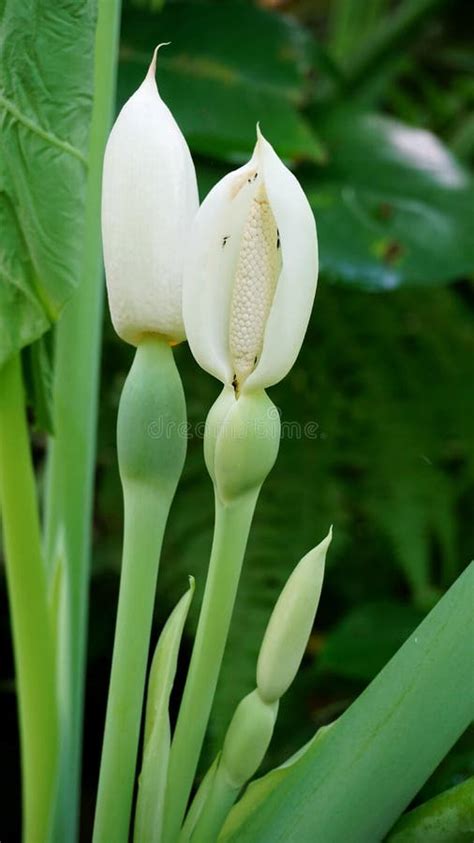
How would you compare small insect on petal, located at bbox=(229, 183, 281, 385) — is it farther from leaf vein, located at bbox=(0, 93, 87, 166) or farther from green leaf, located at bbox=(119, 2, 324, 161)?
green leaf, located at bbox=(119, 2, 324, 161)

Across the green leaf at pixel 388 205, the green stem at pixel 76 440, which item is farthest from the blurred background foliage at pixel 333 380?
the green stem at pixel 76 440

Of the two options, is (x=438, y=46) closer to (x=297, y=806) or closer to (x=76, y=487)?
(x=76, y=487)

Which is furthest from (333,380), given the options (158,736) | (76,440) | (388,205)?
(158,736)

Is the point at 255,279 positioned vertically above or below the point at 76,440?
above

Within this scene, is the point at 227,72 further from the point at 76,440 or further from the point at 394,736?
the point at 394,736

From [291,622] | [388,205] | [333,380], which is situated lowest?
[333,380]

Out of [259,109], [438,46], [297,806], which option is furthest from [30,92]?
[438,46]

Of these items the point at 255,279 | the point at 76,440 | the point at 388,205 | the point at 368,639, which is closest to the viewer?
the point at 255,279

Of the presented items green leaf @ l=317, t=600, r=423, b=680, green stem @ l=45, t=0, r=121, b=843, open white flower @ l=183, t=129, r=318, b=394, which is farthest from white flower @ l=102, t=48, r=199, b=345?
green leaf @ l=317, t=600, r=423, b=680
